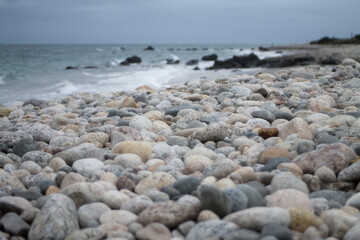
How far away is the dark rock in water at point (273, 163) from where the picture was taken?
2.22 m

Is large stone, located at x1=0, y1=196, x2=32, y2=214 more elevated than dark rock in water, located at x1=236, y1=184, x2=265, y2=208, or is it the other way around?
dark rock in water, located at x1=236, y1=184, x2=265, y2=208

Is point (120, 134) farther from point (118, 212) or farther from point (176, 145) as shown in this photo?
point (118, 212)

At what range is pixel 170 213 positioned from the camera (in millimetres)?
1611

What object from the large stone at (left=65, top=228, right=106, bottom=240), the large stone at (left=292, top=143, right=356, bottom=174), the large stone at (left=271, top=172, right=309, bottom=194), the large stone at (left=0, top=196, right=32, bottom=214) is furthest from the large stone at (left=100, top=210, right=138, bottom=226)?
the large stone at (left=292, top=143, right=356, bottom=174)

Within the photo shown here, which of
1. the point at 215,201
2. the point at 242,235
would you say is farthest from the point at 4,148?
the point at 242,235

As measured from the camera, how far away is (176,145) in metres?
2.82

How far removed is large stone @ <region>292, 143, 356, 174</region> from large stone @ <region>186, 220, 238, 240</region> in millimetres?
959

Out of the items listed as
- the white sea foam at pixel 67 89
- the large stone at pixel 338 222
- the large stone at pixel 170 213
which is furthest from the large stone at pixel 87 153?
Result: the white sea foam at pixel 67 89

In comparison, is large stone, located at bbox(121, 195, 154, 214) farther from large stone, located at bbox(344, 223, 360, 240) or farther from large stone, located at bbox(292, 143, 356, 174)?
large stone, located at bbox(292, 143, 356, 174)

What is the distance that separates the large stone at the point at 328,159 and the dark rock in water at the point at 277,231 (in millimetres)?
894

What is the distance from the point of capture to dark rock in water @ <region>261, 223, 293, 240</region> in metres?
1.35

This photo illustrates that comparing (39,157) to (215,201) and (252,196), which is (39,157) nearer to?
(215,201)

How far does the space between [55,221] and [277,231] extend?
101 centimetres

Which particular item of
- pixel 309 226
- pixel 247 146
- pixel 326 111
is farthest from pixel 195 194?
pixel 326 111
